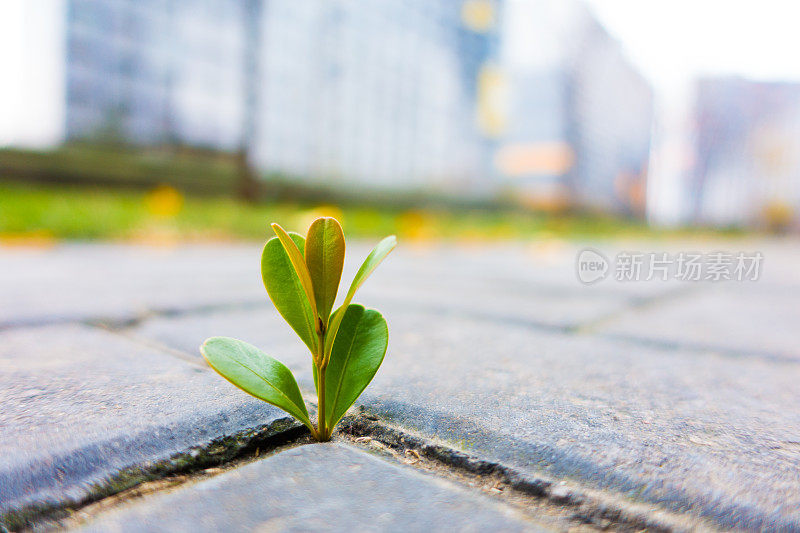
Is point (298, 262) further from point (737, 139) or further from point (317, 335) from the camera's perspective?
point (737, 139)

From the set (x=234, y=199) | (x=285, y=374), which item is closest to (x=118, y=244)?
(x=285, y=374)

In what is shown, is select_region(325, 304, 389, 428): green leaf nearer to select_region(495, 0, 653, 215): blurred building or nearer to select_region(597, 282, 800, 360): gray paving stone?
select_region(597, 282, 800, 360): gray paving stone

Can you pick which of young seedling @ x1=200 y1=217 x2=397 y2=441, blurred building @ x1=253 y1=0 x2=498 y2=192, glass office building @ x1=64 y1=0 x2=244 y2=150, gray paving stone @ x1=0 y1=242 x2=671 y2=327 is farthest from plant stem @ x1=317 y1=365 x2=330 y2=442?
blurred building @ x1=253 y1=0 x2=498 y2=192

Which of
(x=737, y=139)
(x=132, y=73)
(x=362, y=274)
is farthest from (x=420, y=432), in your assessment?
(x=737, y=139)

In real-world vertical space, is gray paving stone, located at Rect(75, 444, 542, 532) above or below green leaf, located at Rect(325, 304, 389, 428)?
below

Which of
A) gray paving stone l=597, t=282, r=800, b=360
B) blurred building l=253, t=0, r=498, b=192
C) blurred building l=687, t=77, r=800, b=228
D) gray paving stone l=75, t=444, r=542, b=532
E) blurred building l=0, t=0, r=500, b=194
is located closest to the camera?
gray paving stone l=75, t=444, r=542, b=532

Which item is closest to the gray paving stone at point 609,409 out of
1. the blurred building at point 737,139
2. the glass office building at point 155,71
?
the glass office building at point 155,71
